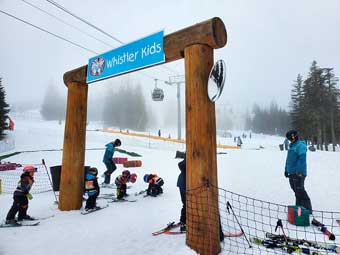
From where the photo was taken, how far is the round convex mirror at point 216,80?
307cm

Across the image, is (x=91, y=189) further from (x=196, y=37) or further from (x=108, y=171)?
(x=196, y=37)

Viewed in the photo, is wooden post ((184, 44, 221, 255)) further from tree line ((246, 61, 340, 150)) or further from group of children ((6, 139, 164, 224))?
tree line ((246, 61, 340, 150))

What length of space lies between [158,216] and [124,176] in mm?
1914

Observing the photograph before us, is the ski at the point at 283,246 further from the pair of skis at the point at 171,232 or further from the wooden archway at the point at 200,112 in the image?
the wooden archway at the point at 200,112

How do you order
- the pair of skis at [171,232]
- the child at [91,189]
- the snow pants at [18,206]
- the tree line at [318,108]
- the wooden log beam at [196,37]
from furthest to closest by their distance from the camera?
the tree line at [318,108], the child at [91,189], the snow pants at [18,206], the pair of skis at [171,232], the wooden log beam at [196,37]

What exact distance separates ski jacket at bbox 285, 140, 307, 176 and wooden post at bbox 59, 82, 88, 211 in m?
5.08

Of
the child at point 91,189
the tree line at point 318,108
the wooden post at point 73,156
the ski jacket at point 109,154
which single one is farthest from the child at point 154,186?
the tree line at point 318,108

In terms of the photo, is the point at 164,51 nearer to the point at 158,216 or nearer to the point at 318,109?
the point at 158,216

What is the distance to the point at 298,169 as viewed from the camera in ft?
16.6

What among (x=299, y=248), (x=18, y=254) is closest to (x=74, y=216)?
(x=18, y=254)

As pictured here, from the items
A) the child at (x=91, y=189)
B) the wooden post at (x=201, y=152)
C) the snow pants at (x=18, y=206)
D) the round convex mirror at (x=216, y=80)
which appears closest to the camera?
the round convex mirror at (x=216, y=80)

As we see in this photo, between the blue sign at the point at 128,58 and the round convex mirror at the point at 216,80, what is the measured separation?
1.12 m

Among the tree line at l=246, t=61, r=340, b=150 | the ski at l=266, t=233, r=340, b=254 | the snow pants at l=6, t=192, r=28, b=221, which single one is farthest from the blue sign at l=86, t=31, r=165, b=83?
the tree line at l=246, t=61, r=340, b=150

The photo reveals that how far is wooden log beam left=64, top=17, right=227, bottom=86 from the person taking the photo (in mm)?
3346
